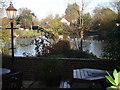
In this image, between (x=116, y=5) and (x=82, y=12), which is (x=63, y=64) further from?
(x=116, y=5)

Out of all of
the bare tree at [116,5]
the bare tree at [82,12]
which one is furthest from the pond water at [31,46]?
the bare tree at [116,5]

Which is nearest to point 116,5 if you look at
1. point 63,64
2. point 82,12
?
point 82,12

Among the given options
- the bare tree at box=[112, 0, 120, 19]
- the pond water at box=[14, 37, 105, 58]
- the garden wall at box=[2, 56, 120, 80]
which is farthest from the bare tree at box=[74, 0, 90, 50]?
the garden wall at box=[2, 56, 120, 80]

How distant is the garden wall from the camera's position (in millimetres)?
4117

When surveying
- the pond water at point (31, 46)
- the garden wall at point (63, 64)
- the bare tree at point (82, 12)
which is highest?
the bare tree at point (82, 12)

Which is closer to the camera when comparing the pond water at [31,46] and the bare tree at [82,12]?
the pond water at [31,46]

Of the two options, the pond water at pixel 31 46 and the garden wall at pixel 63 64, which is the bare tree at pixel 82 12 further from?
the garden wall at pixel 63 64

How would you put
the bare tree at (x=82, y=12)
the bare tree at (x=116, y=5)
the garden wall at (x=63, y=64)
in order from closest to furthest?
the garden wall at (x=63, y=64) < the bare tree at (x=116, y=5) < the bare tree at (x=82, y=12)

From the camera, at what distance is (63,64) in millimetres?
4191

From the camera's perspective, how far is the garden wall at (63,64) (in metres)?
4.12

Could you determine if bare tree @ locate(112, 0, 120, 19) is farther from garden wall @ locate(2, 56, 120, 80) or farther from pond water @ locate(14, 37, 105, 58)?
garden wall @ locate(2, 56, 120, 80)

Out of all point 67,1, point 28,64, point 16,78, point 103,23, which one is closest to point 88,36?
point 103,23

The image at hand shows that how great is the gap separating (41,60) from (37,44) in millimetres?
728

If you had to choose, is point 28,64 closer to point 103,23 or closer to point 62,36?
point 62,36
